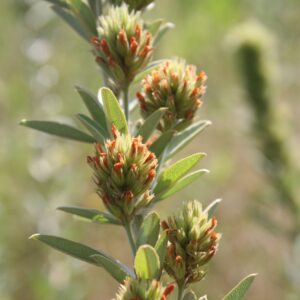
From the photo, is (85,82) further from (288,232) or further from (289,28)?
(288,232)

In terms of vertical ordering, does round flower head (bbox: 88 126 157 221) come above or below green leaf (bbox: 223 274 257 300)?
above

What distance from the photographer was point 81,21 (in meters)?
1.43

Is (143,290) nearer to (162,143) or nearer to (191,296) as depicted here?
(191,296)

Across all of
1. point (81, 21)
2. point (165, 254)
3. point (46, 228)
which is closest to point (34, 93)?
point (46, 228)

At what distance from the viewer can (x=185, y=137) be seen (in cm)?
139

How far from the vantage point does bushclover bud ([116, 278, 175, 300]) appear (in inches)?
41.0

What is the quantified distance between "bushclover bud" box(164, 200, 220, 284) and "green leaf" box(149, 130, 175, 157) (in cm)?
16

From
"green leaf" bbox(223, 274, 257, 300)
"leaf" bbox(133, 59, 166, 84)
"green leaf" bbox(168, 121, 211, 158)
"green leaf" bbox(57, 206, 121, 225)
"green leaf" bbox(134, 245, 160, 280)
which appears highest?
"leaf" bbox(133, 59, 166, 84)

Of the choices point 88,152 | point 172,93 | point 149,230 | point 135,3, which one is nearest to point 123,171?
A: point 149,230

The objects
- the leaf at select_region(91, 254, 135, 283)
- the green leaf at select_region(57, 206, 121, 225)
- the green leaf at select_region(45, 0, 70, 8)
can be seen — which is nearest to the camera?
the leaf at select_region(91, 254, 135, 283)

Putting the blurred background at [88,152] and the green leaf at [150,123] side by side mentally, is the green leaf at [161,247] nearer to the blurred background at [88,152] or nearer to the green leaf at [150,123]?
the green leaf at [150,123]

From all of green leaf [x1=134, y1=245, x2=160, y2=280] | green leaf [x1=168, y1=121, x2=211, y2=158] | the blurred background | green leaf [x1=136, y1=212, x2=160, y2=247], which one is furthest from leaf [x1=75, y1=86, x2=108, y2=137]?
the blurred background

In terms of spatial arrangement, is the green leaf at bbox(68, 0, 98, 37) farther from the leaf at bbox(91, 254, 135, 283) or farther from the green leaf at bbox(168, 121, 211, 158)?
the leaf at bbox(91, 254, 135, 283)

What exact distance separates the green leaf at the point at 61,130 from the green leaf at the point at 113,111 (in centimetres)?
16
